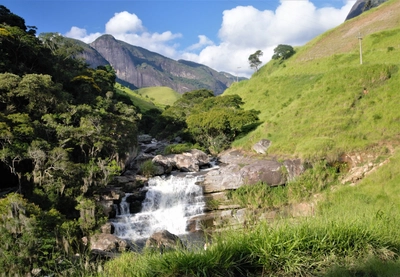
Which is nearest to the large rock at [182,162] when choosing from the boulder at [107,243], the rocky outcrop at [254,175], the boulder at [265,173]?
the rocky outcrop at [254,175]

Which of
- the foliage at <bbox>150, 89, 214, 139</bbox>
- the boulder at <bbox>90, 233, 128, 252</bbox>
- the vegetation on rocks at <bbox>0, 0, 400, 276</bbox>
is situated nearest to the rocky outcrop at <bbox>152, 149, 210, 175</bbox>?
the vegetation on rocks at <bbox>0, 0, 400, 276</bbox>

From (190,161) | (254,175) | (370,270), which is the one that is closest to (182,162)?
(190,161)

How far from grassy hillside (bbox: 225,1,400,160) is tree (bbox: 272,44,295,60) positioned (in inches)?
342

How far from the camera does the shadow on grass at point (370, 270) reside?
161 inches

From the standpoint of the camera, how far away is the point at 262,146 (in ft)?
86.8

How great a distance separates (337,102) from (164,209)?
18.1m

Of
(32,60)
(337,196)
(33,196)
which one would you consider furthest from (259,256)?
(32,60)

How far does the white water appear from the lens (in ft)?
63.0

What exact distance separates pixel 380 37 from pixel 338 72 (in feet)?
49.5

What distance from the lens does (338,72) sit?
29828 mm

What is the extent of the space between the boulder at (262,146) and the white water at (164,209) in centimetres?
689

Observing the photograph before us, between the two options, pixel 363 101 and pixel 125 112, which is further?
pixel 125 112

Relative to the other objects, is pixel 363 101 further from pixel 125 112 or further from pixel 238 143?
pixel 125 112

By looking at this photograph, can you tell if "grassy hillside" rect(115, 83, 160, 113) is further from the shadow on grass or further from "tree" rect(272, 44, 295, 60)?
the shadow on grass
